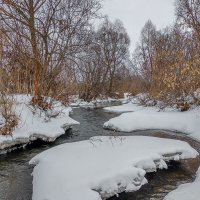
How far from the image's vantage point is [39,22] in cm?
1603

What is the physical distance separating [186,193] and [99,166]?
178cm

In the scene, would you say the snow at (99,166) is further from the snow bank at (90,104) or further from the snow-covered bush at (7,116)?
the snow bank at (90,104)

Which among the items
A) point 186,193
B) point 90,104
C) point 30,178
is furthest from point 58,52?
point 90,104

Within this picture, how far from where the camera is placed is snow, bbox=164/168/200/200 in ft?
Answer: 19.2

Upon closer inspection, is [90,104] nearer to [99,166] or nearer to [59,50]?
[59,50]

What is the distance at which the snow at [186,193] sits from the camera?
19.2 feet

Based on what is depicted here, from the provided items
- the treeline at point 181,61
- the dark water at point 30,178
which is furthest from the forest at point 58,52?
the dark water at point 30,178

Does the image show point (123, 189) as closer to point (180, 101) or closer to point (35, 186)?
point (35, 186)

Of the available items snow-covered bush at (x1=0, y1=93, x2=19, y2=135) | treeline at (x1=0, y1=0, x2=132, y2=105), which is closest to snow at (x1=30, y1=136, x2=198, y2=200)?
snow-covered bush at (x1=0, y1=93, x2=19, y2=135)

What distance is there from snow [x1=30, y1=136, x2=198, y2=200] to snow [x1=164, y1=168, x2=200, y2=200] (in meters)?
0.72

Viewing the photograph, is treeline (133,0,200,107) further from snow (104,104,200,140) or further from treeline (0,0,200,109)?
snow (104,104,200,140)

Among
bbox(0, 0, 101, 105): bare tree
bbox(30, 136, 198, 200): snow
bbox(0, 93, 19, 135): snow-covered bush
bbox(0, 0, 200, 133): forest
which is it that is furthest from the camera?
bbox(0, 0, 101, 105): bare tree

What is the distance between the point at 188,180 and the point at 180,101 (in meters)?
9.49

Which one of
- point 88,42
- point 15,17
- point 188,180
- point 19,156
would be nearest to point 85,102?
point 88,42
